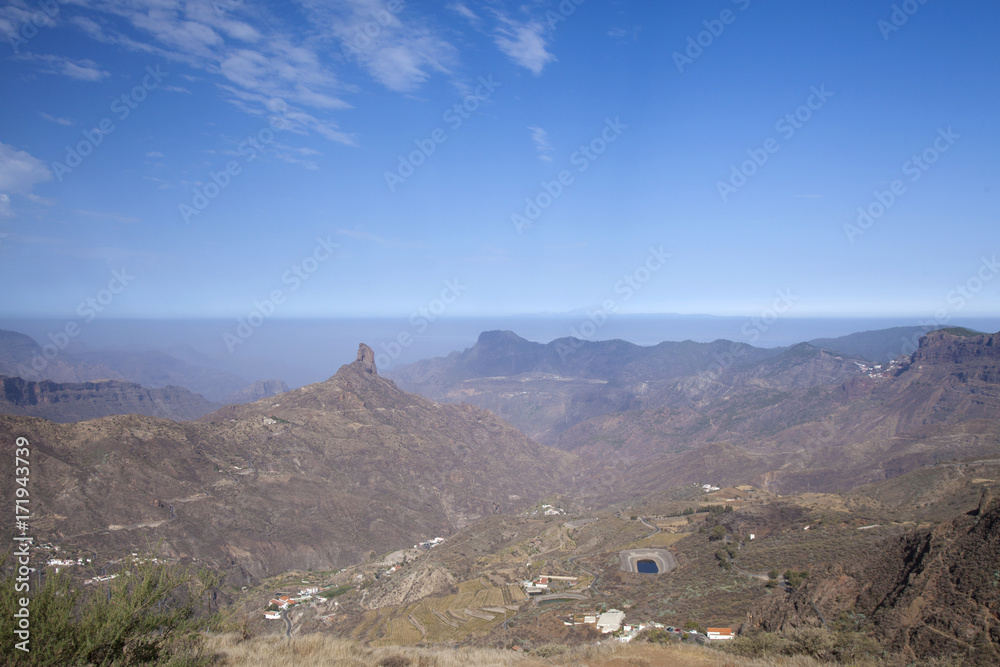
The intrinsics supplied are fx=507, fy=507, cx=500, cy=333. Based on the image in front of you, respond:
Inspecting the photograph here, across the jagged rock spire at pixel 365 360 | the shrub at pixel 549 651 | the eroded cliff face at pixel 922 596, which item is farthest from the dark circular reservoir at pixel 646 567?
the jagged rock spire at pixel 365 360

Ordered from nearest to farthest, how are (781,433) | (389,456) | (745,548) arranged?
(745,548)
(389,456)
(781,433)

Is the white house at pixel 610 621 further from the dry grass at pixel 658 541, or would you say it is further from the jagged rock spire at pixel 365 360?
the jagged rock spire at pixel 365 360

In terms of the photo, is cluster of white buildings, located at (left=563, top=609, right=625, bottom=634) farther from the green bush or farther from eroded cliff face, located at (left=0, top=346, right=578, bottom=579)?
eroded cliff face, located at (left=0, top=346, right=578, bottom=579)

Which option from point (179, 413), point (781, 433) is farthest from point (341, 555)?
point (179, 413)

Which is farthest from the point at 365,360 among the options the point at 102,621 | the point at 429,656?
the point at 102,621

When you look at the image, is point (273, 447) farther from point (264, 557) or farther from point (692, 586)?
point (692, 586)

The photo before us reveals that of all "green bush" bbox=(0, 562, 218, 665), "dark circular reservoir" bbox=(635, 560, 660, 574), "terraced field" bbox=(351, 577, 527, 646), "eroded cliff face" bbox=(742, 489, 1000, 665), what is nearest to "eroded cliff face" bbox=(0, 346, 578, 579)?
"terraced field" bbox=(351, 577, 527, 646)
